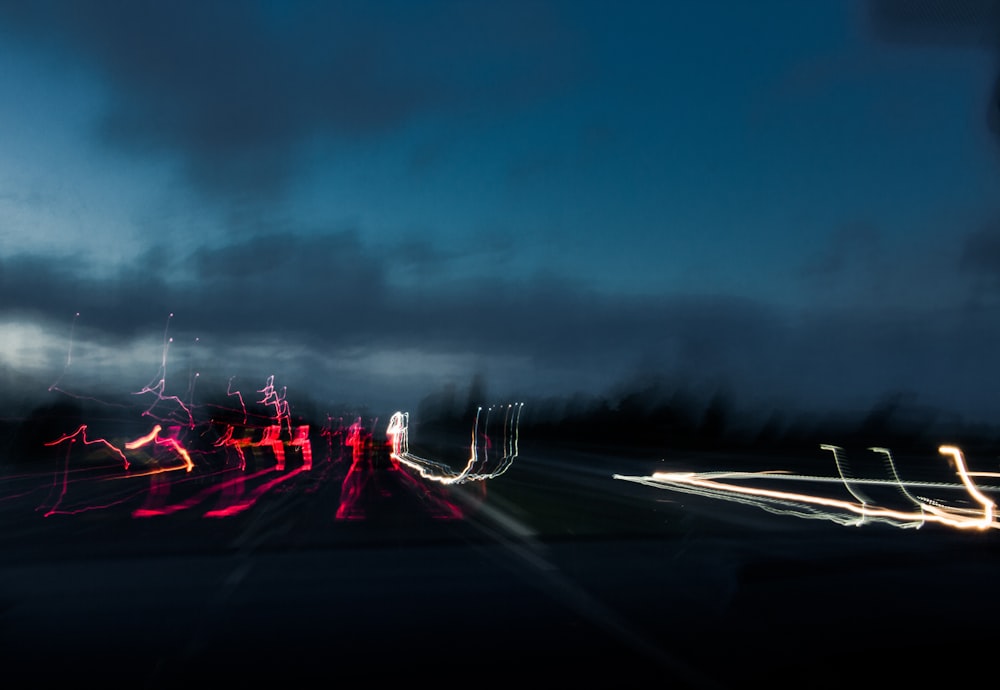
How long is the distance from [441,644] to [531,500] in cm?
1815

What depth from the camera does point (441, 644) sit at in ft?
27.0

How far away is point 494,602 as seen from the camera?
1038 cm

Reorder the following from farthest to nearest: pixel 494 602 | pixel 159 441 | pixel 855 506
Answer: pixel 159 441 → pixel 855 506 → pixel 494 602

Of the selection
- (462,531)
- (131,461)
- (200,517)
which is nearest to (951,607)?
(462,531)

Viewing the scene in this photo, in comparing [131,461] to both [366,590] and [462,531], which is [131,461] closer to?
[462,531]

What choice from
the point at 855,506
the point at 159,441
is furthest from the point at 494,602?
the point at 159,441

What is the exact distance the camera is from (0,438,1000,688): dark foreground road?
7.43 m

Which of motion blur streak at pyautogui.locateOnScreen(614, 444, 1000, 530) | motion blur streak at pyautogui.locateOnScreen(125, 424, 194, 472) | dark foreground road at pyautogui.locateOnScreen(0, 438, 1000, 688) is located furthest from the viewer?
motion blur streak at pyautogui.locateOnScreen(125, 424, 194, 472)

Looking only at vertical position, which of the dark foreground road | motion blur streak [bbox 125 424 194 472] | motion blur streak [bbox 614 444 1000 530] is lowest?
the dark foreground road

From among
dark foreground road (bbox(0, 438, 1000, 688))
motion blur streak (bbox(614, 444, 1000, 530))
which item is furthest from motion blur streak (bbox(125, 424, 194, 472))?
motion blur streak (bbox(614, 444, 1000, 530))

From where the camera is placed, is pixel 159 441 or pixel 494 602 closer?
pixel 494 602

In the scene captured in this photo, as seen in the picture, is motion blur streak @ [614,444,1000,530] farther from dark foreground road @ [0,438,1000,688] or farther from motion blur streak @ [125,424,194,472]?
motion blur streak @ [125,424,194,472]

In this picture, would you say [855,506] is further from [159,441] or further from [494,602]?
[159,441]

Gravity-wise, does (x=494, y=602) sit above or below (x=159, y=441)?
below
